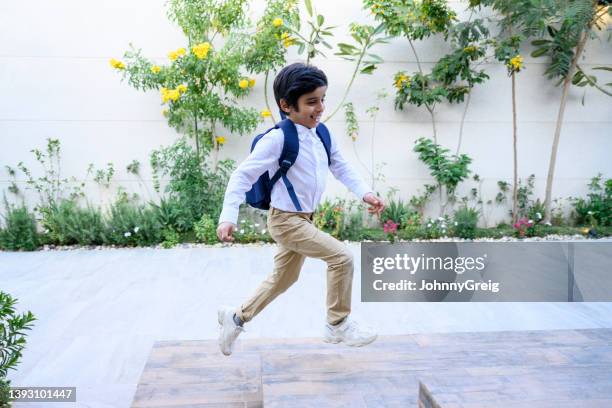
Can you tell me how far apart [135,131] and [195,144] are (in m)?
0.63

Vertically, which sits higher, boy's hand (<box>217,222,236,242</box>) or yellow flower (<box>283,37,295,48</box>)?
yellow flower (<box>283,37,295,48</box>)

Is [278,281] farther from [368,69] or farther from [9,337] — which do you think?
[368,69]

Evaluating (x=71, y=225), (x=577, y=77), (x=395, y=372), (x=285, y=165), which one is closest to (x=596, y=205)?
(x=577, y=77)

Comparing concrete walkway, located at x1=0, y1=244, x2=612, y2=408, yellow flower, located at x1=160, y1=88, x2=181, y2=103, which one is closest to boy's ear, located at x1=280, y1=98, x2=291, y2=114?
concrete walkway, located at x1=0, y1=244, x2=612, y2=408

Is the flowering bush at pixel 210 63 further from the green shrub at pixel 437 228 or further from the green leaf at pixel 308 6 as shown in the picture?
the green shrub at pixel 437 228

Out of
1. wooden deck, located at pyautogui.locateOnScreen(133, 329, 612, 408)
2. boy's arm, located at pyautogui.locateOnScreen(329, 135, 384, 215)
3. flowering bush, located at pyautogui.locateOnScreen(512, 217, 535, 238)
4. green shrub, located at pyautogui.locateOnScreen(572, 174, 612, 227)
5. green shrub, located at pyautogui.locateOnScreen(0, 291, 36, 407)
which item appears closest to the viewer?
wooden deck, located at pyautogui.locateOnScreen(133, 329, 612, 408)

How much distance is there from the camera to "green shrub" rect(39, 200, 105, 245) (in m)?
5.30

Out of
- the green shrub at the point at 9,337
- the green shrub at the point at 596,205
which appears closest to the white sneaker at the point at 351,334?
the green shrub at the point at 9,337

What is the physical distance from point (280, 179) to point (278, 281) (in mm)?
474

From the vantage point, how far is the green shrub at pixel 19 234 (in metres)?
5.25

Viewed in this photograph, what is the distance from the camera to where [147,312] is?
3.62 metres

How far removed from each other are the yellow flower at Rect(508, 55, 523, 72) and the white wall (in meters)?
0.43

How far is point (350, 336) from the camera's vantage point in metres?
2.42

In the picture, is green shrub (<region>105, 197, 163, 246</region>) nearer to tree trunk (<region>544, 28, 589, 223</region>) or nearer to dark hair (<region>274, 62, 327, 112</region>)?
dark hair (<region>274, 62, 327, 112</region>)
